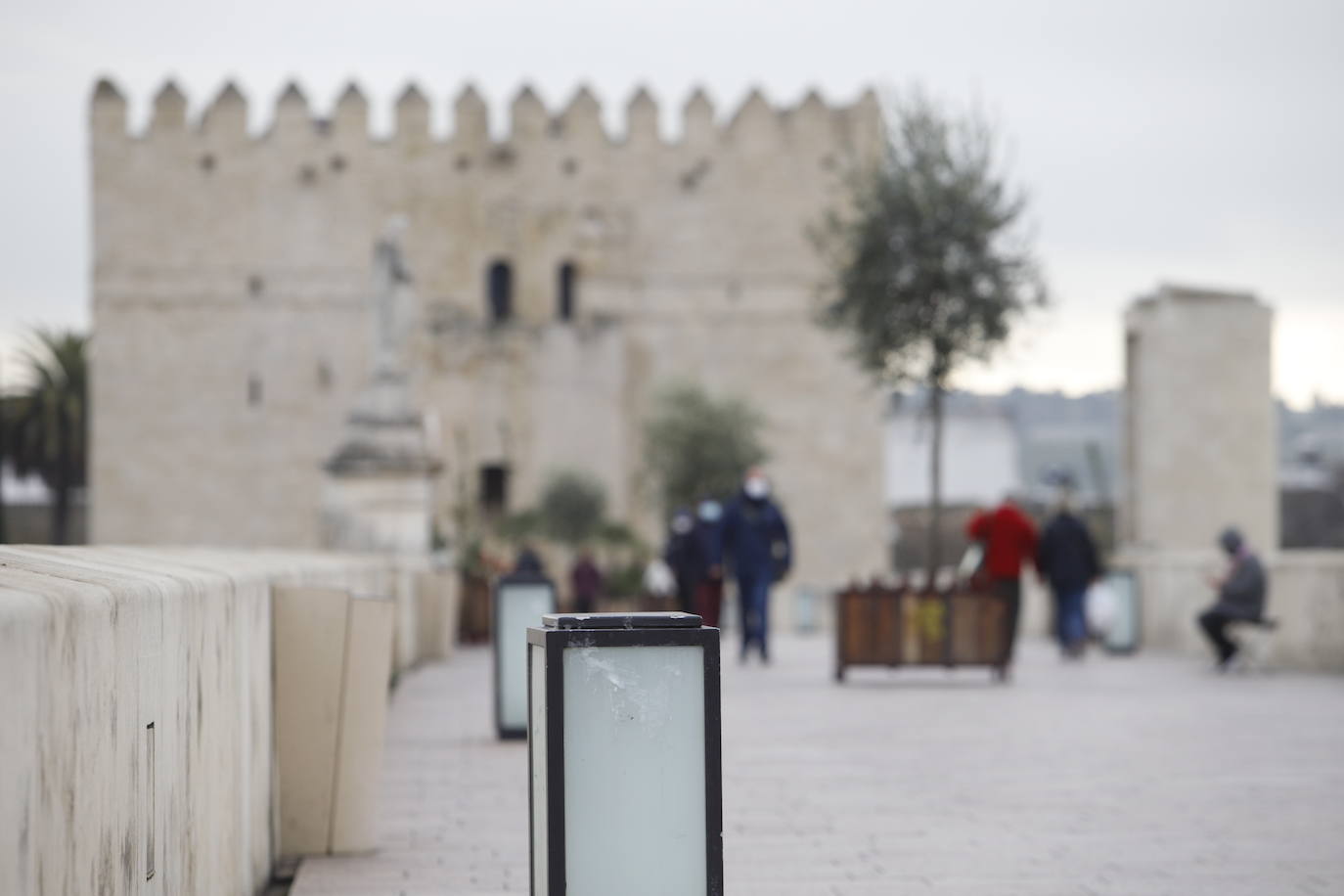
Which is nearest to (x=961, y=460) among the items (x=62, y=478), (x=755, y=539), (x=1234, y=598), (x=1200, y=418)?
(x=62, y=478)

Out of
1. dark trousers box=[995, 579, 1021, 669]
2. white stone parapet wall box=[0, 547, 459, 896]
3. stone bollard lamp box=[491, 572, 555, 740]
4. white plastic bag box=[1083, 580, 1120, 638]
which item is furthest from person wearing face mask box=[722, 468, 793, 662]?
white stone parapet wall box=[0, 547, 459, 896]

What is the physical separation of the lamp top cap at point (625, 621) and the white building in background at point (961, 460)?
61534 mm

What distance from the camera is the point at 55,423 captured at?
54.6 m

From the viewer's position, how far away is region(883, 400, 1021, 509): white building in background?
67938mm

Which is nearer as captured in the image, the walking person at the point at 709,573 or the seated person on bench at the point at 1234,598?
the seated person on bench at the point at 1234,598

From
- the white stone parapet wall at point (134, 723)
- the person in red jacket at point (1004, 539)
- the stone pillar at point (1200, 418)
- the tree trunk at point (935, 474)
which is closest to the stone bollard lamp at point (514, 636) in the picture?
the white stone parapet wall at point (134, 723)

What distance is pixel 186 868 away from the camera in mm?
4363

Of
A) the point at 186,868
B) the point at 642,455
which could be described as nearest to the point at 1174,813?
the point at 186,868

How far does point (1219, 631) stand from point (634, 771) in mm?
12564

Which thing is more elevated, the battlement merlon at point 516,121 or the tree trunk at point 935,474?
the battlement merlon at point 516,121

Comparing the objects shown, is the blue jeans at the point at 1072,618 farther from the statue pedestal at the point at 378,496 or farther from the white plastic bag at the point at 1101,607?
the statue pedestal at the point at 378,496

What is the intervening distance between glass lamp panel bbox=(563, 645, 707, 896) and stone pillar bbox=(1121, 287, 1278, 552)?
21469 millimetres

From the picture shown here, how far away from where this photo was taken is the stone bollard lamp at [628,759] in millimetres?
3828

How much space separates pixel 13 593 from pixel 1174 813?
16.5 feet
